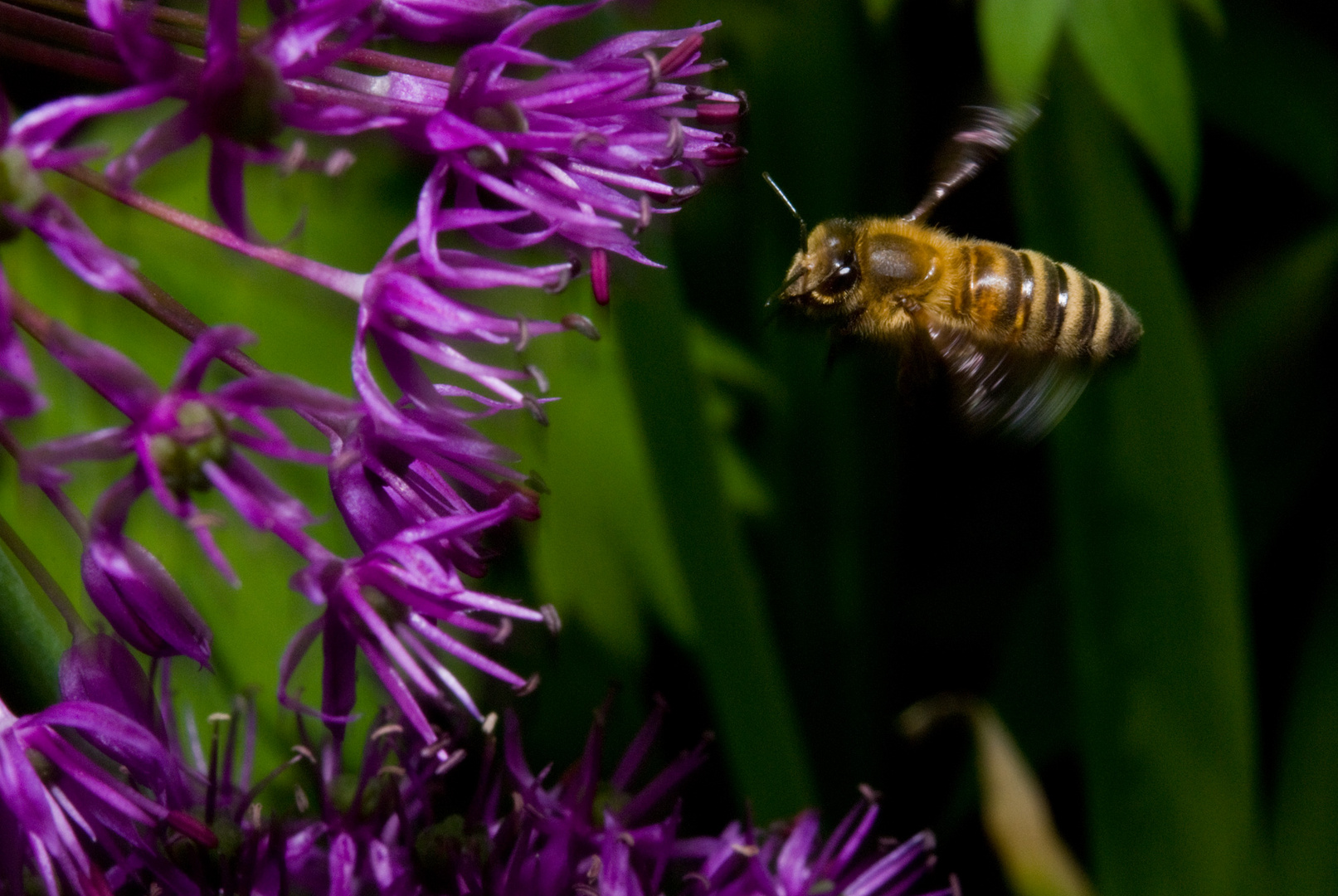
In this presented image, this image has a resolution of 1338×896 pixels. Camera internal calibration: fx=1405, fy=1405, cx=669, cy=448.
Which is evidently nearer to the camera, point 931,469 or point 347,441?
point 347,441

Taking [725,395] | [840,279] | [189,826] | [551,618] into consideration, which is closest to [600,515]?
[725,395]

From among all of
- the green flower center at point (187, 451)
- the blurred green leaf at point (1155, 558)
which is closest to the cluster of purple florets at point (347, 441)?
the green flower center at point (187, 451)

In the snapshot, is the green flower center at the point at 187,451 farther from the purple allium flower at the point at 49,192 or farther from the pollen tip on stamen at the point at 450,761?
the pollen tip on stamen at the point at 450,761

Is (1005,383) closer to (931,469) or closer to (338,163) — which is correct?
(338,163)

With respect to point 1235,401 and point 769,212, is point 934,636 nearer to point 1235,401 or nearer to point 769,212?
point 1235,401

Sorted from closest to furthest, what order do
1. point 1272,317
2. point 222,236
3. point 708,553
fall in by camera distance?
point 222,236 < point 708,553 < point 1272,317

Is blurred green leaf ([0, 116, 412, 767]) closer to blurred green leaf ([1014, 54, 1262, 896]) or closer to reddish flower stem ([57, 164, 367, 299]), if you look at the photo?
reddish flower stem ([57, 164, 367, 299])

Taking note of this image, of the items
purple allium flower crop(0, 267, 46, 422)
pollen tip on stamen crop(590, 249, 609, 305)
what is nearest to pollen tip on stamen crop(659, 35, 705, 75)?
pollen tip on stamen crop(590, 249, 609, 305)
